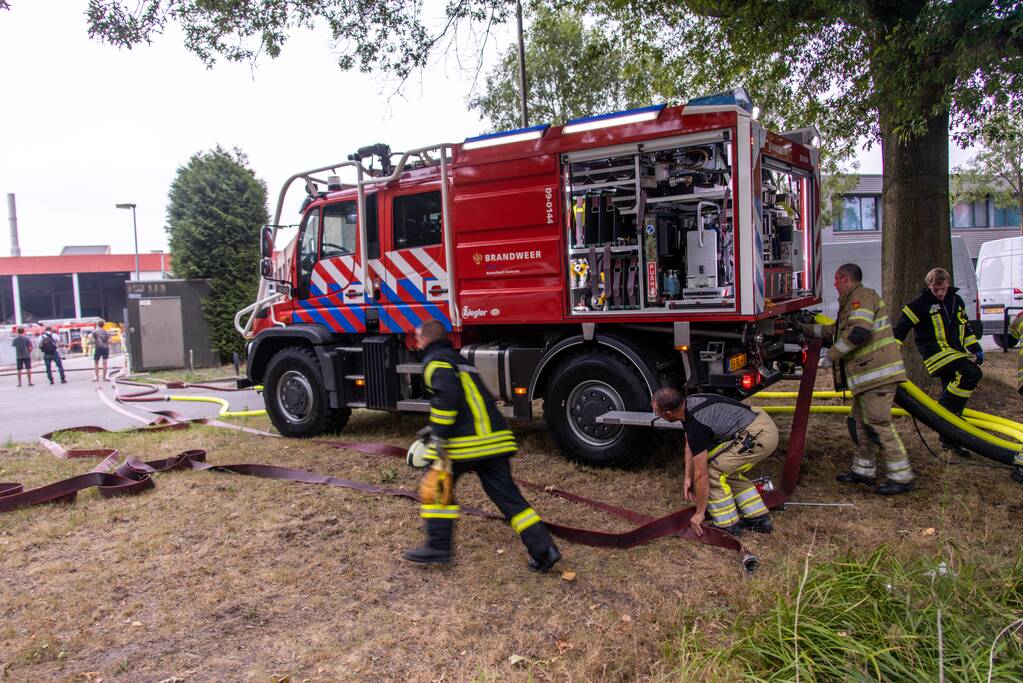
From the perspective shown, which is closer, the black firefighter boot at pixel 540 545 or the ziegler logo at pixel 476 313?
the black firefighter boot at pixel 540 545

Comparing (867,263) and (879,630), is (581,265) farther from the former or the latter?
(867,263)

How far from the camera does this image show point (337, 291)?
26.0 ft

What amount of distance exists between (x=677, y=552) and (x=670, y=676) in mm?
1454

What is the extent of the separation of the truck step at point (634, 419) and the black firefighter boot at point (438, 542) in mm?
1920

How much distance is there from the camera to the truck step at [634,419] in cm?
552

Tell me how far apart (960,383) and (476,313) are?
4237mm

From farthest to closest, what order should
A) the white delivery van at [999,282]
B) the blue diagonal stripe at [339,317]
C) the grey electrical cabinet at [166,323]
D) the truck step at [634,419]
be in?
the grey electrical cabinet at [166,323] < the white delivery van at [999,282] < the blue diagonal stripe at [339,317] < the truck step at [634,419]

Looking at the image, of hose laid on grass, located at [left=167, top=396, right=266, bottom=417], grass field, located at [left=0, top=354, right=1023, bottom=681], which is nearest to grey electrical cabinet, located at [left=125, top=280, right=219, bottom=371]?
hose laid on grass, located at [left=167, top=396, right=266, bottom=417]

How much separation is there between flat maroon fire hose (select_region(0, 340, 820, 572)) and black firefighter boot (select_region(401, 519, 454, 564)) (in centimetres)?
74

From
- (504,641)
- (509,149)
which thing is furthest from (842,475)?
(509,149)

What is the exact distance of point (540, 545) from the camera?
4133 mm

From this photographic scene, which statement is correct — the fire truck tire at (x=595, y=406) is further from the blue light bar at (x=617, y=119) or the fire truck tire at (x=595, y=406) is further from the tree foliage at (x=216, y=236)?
the tree foliage at (x=216, y=236)

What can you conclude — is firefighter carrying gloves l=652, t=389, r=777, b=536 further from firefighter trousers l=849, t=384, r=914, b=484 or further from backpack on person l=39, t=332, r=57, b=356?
backpack on person l=39, t=332, r=57, b=356

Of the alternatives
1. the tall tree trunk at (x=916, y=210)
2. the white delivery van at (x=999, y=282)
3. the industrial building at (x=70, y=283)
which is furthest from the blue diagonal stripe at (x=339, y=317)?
the industrial building at (x=70, y=283)
